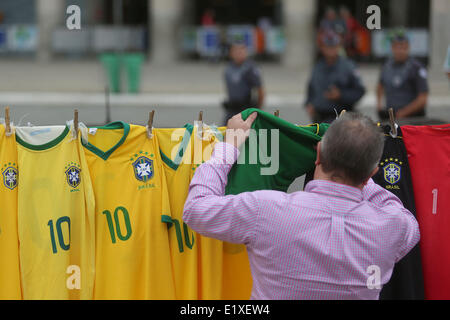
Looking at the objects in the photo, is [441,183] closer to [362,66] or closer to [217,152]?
[217,152]

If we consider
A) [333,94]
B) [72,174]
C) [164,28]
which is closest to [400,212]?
[72,174]

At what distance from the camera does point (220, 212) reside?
2.26 m

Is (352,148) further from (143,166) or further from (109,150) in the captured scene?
(109,150)

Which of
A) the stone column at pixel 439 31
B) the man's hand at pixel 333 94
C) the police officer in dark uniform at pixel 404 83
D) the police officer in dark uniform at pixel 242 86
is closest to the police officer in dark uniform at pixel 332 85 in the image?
the man's hand at pixel 333 94

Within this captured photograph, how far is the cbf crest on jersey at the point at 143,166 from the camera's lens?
2.89m

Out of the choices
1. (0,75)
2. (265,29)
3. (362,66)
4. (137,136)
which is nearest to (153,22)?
(265,29)

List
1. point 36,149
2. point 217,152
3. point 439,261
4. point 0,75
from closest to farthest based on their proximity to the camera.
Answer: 1. point 217,152
2. point 36,149
3. point 439,261
4. point 0,75

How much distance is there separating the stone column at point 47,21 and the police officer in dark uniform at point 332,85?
696 inches

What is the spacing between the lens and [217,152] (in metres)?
2.60

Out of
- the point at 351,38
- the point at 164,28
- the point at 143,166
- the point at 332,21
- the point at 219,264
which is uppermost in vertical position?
the point at 332,21

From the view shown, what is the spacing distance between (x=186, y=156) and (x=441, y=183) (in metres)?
1.23

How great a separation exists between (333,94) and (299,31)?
15.8 meters

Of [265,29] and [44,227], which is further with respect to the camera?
[265,29]

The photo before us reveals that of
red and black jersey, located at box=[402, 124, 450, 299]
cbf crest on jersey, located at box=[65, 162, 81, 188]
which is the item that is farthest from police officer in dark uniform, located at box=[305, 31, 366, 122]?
cbf crest on jersey, located at box=[65, 162, 81, 188]
